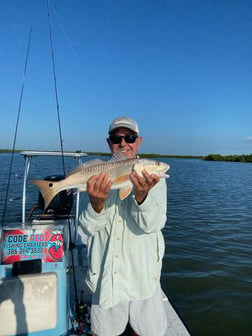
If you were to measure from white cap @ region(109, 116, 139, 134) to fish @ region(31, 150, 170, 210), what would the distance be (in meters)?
0.35

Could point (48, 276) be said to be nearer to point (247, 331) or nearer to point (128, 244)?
point (128, 244)

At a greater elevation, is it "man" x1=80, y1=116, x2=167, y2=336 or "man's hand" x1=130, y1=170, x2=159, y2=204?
"man's hand" x1=130, y1=170, x2=159, y2=204

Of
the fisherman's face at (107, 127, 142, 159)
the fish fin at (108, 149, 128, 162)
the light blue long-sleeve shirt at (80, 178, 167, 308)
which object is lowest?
the light blue long-sleeve shirt at (80, 178, 167, 308)

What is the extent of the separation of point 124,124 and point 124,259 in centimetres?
152

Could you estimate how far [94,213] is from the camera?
244cm

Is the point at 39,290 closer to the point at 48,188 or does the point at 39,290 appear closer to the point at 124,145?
the point at 48,188

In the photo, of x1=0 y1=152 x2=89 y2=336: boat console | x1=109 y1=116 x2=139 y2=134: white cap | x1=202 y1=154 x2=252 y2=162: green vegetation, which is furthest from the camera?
x1=202 y1=154 x2=252 y2=162: green vegetation

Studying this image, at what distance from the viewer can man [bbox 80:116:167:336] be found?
7.88 feet

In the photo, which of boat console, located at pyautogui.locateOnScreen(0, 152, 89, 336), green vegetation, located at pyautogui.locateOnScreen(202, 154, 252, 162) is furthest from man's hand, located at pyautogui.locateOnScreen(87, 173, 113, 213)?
green vegetation, located at pyautogui.locateOnScreen(202, 154, 252, 162)

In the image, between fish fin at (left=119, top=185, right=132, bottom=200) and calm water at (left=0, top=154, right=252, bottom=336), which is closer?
fish fin at (left=119, top=185, right=132, bottom=200)

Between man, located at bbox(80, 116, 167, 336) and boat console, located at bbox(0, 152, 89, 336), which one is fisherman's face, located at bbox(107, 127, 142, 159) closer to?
man, located at bbox(80, 116, 167, 336)

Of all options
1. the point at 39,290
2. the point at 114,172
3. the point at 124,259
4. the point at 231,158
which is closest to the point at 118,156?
the point at 114,172

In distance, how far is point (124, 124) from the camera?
2871mm

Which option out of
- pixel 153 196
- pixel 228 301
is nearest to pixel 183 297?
pixel 228 301
